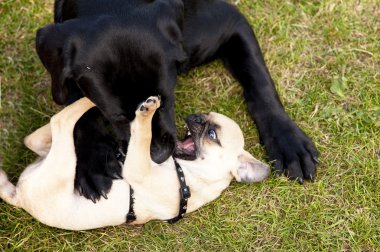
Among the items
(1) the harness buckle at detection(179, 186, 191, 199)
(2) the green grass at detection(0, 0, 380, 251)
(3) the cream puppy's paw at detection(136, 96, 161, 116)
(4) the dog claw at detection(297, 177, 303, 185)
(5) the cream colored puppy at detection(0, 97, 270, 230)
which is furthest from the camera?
(4) the dog claw at detection(297, 177, 303, 185)

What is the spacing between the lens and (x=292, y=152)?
305cm

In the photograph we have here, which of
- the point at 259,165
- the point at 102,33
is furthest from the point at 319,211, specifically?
the point at 102,33

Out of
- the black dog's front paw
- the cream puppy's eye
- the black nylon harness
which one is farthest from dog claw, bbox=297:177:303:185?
the black nylon harness

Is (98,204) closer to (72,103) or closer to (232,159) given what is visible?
(72,103)

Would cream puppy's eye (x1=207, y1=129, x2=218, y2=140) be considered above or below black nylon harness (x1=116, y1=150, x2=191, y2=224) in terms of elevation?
above

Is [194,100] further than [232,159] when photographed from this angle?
Yes

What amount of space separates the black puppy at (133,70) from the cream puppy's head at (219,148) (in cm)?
8

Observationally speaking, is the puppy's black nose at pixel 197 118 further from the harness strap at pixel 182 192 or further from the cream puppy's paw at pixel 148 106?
the cream puppy's paw at pixel 148 106

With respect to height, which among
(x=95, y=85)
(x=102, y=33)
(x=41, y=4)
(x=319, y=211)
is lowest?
(x=319, y=211)

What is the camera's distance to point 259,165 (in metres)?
2.94

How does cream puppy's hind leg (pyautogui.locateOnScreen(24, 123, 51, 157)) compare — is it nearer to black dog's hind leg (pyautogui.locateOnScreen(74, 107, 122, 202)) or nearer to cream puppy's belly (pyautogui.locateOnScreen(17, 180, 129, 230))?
black dog's hind leg (pyautogui.locateOnScreen(74, 107, 122, 202))

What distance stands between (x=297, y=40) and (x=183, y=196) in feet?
4.39

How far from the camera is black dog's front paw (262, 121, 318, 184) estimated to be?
3041 mm

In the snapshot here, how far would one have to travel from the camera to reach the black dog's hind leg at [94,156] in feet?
9.12
